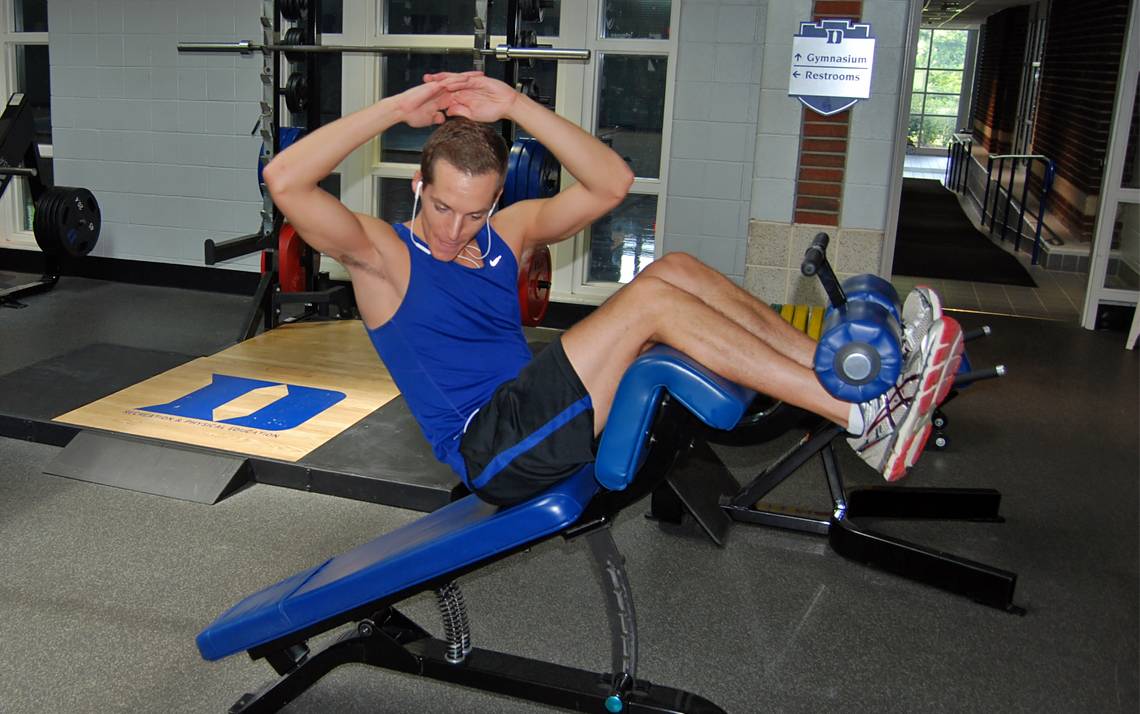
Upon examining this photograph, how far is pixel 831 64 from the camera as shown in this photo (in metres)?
4.49

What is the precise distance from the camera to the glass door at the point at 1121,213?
5.68 m

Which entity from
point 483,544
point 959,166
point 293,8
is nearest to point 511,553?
point 483,544

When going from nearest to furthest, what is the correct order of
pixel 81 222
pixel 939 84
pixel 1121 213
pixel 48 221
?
pixel 48 221, pixel 81 222, pixel 1121 213, pixel 939 84

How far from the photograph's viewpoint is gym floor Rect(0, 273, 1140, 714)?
2318 millimetres

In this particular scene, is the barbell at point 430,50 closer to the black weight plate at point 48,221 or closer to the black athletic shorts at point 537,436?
the black weight plate at point 48,221

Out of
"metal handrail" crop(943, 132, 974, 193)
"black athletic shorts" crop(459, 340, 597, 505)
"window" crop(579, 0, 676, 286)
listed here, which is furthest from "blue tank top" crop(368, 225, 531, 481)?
"metal handrail" crop(943, 132, 974, 193)

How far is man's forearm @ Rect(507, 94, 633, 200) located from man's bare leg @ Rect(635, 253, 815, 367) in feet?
0.75

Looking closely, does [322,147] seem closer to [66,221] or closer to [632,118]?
[632,118]

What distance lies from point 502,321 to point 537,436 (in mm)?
347

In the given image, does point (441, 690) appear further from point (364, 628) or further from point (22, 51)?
point (22, 51)

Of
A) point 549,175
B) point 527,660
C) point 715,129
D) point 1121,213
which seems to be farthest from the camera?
point 1121,213

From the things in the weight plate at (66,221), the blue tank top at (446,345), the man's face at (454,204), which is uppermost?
the man's face at (454,204)

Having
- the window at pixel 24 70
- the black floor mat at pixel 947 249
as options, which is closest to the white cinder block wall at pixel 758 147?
the black floor mat at pixel 947 249

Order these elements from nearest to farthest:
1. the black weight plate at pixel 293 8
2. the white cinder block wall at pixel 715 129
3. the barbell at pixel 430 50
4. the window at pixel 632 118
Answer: the barbell at pixel 430 50 → the black weight plate at pixel 293 8 → the white cinder block wall at pixel 715 129 → the window at pixel 632 118
